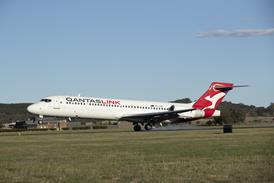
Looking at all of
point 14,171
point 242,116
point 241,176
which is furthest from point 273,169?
point 242,116

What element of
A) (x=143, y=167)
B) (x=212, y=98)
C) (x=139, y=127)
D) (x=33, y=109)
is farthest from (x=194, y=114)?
(x=143, y=167)

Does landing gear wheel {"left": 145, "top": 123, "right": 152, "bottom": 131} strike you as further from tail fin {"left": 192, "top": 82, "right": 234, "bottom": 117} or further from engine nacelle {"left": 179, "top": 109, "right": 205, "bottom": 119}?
tail fin {"left": 192, "top": 82, "right": 234, "bottom": 117}

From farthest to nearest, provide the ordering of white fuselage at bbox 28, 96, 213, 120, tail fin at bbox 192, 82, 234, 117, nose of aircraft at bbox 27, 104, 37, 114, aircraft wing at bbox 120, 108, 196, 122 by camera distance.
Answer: tail fin at bbox 192, 82, 234, 117 → aircraft wing at bbox 120, 108, 196, 122 → nose of aircraft at bbox 27, 104, 37, 114 → white fuselage at bbox 28, 96, 213, 120

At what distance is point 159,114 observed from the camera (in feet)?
208

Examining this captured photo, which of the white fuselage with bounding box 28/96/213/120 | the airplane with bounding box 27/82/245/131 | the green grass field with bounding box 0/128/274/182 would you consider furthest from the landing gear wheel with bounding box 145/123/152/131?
the green grass field with bounding box 0/128/274/182

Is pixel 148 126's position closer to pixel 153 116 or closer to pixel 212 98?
pixel 153 116

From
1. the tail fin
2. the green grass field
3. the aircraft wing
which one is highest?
the tail fin

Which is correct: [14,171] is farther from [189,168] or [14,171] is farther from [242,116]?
[242,116]

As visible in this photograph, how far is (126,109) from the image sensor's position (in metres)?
65.2

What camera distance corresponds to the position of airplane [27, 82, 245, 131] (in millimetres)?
62188

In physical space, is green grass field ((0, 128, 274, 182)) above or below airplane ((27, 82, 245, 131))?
below

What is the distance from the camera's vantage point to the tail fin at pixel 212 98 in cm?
7125

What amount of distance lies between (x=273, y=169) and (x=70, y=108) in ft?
146

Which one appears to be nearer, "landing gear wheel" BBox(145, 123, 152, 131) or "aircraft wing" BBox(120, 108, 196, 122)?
"aircraft wing" BBox(120, 108, 196, 122)
